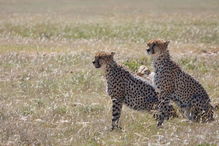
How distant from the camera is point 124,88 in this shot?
32.1ft

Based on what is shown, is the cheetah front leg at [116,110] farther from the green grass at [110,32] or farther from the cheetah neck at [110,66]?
the green grass at [110,32]

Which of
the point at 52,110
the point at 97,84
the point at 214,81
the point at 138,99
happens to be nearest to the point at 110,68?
the point at 138,99

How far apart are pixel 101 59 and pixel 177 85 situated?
133 cm

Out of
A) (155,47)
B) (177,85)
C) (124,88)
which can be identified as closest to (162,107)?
(177,85)

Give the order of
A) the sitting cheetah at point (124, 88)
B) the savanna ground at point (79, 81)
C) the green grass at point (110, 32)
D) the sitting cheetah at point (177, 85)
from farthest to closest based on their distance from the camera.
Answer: the green grass at point (110, 32), the sitting cheetah at point (177, 85), the sitting cheetah at point (124, 88), the savanna ground at point (79, 81)

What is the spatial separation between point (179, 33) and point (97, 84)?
535 inches

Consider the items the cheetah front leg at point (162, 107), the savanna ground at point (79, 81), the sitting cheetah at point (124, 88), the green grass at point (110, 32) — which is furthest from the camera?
the green grass at point (110, 32)

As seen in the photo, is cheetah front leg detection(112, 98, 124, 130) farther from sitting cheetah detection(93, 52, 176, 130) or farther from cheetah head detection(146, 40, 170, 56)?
cheetah head detection(146, 40, 170, 56)

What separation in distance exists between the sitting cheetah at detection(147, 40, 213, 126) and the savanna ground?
26 centimetres

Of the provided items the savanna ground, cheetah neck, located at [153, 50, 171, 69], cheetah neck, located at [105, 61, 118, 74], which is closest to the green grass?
the savanna ground

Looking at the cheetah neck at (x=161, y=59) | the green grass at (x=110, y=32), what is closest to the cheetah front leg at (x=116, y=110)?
the cheetah neck at (x=161, y=59)

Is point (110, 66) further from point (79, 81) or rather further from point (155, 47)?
point (79, 81)

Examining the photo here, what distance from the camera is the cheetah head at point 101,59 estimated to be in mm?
9688

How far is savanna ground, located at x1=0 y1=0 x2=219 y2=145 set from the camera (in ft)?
27.9
